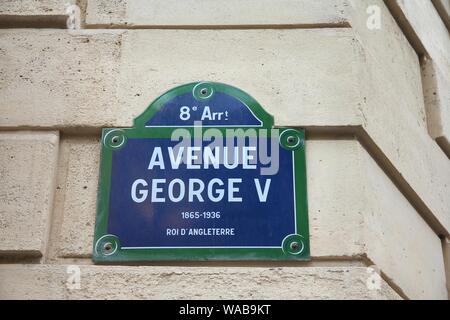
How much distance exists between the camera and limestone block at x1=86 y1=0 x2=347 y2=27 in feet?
13.7

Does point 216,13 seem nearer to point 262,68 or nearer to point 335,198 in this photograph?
point 262,68

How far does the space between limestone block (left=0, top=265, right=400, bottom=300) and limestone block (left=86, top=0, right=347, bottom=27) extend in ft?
3.80

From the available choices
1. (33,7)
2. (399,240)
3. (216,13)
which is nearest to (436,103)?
(399,240)

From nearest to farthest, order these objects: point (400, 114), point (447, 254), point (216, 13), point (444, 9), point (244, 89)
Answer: point (244, 89) → point (216, 13) → point (400, 114) → point (447, 254) → point (444, 9)

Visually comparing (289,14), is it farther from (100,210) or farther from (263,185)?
(100,210)

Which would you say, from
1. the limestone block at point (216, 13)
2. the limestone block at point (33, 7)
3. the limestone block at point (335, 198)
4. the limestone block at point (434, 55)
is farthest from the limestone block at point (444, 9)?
the limestone block at point (33, 7)

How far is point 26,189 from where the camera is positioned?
3.77 meters

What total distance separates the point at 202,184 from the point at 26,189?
0.69 m

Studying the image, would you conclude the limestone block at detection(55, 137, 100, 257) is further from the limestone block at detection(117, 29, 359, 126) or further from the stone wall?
the limestone block at detection(117, 29, 359, 126)

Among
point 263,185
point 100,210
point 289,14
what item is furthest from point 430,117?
point 100,210

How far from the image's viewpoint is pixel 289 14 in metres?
4.18

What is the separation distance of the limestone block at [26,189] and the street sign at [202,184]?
0.21 metres

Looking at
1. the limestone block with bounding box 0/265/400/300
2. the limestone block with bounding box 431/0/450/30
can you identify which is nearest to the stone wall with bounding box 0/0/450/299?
the limestone block with bounding box 0/265/400/300
